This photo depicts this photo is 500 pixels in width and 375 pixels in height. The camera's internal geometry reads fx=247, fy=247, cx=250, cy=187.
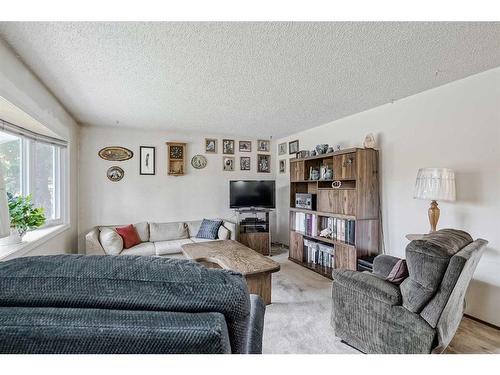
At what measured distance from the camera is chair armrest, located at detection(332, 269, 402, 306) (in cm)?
161

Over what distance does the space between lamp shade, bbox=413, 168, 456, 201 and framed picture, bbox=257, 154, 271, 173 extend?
10.8 feet

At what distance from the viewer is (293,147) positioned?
4.83m

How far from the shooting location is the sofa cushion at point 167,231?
4.14 meters

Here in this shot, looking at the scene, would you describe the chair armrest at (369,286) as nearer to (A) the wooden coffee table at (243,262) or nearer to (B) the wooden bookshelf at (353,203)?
(A) the wooden coffee table at (243,262)

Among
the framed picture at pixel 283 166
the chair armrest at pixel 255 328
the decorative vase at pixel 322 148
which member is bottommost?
the chair armrest at pixel 255 328

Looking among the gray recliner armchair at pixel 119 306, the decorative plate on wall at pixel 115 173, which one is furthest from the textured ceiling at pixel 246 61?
the gray recliner armchair at pixel 119 306

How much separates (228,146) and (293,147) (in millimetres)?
1292

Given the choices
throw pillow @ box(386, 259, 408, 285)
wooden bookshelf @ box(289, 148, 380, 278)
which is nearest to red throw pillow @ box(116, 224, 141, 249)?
wooden bookshelf @ box(289, 148, 380, 278)

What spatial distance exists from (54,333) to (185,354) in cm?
32

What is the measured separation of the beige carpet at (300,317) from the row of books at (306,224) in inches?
25.3

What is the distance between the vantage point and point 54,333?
1.99 feet

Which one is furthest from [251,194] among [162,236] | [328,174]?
[162,236]

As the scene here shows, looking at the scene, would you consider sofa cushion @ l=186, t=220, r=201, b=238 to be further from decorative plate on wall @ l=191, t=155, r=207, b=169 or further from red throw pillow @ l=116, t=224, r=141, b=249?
decorative plate on wall @ l=191, t=155, r=207, b=169

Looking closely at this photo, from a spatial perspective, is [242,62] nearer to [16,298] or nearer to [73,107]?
[16,298]
